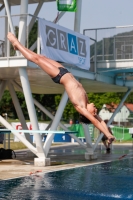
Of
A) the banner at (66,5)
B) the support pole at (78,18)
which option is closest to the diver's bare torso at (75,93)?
the banner at (66,5)

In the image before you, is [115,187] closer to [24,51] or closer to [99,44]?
[24,51]

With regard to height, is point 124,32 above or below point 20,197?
above

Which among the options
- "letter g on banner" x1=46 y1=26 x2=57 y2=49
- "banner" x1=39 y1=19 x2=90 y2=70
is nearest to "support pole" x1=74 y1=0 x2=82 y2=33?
"banner" x1=39 y1=19 x2=90 y2=70

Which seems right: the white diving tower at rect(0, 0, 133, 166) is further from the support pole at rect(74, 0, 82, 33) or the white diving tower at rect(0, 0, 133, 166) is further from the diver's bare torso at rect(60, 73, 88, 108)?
the diver's bare torso at rect(60, 73, 88, 108)

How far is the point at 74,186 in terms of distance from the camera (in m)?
14.7

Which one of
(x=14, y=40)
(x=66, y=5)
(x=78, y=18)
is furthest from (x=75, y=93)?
(x=78, y=18)

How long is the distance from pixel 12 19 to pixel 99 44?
607cm

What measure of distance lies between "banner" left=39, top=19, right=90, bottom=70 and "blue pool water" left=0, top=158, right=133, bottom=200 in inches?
194

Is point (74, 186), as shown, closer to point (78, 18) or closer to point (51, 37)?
point (51, 37)

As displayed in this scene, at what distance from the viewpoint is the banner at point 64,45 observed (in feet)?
64.3

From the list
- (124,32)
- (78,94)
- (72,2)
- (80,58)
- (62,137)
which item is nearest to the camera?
(78,94)

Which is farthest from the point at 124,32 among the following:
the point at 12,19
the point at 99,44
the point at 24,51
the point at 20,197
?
the point at 24,51

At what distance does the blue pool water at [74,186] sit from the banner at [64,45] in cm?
493

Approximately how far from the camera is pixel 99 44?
24.6 metres
